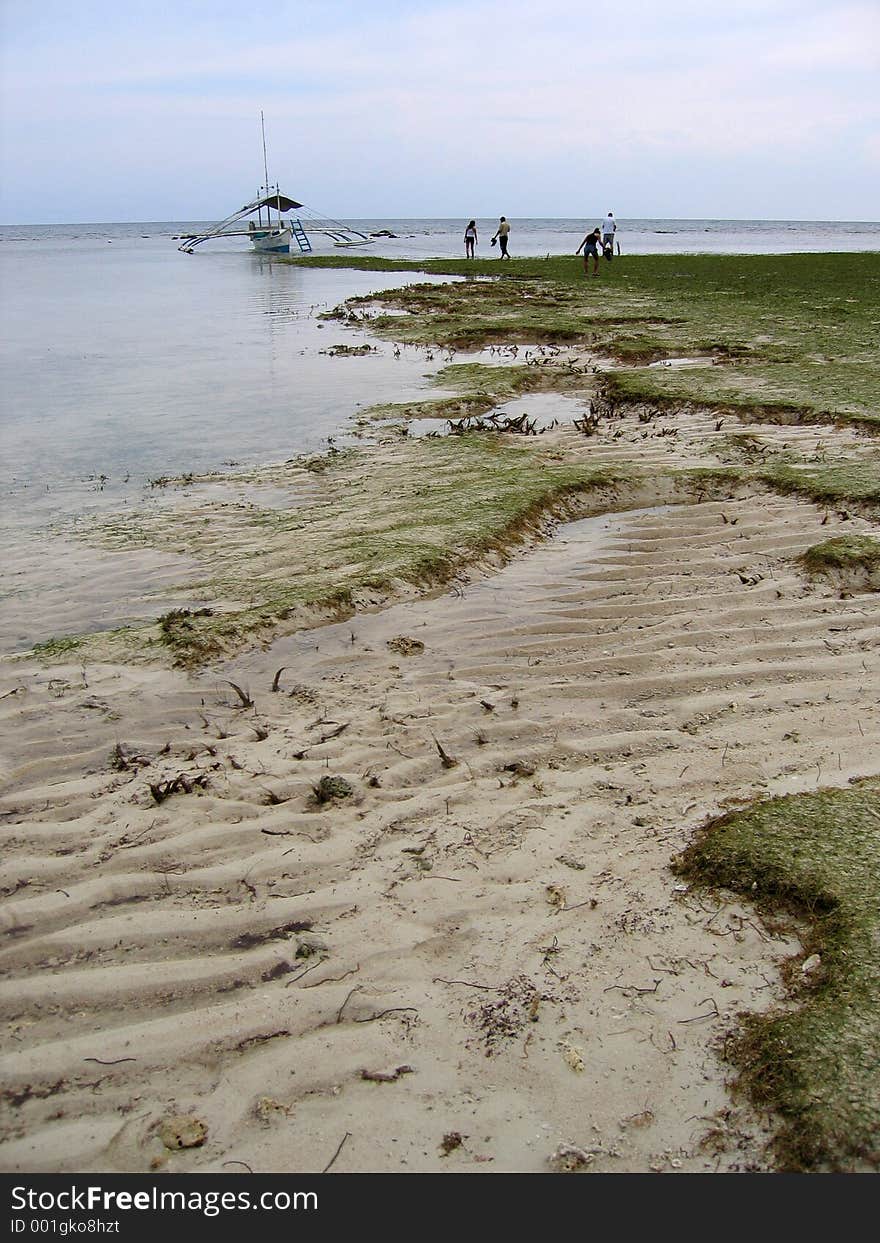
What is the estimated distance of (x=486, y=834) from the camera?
343 centimetres

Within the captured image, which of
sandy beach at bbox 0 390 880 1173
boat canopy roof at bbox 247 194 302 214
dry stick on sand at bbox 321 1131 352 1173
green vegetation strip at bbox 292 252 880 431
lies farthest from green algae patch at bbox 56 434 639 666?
boat canopy roof at bbox 247 194 302 214

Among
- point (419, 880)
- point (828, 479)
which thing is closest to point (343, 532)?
point (828, 479)

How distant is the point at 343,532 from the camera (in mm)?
6695

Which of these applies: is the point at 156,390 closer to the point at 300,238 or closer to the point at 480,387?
the point at 480,387

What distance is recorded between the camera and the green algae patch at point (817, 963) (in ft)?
7.00

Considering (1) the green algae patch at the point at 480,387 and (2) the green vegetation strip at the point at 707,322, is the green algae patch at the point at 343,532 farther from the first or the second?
(2) the green vegetation strip at the point at 707,322

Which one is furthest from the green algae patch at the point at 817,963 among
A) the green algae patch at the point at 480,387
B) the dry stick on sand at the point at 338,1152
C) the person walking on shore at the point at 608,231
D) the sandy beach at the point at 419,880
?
the person walking on shore at the point at 608,231

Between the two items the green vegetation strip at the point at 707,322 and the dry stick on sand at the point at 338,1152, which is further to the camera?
the green vegetation strip at the point at 707,322

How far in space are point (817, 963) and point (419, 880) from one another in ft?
4.29

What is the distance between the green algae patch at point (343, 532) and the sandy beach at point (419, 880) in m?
0.27

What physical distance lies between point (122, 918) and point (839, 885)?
7.76 feet

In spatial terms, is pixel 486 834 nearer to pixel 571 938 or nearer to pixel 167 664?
pixel 571 938

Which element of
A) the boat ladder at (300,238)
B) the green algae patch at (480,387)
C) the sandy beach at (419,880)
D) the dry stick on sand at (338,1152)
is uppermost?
the boat ladder at (300,238)
